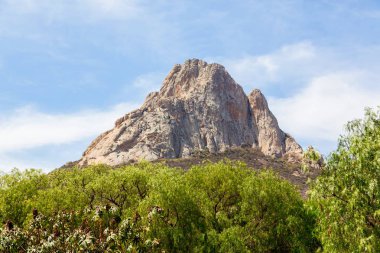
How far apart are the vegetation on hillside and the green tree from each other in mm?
55

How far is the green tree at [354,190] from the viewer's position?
22.3 meters

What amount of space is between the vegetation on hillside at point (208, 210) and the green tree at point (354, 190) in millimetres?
55

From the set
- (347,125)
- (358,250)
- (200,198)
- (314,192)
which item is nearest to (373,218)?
(358,250)

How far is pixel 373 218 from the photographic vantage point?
76.9 feet

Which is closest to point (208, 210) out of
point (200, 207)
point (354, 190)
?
point (200, 207)

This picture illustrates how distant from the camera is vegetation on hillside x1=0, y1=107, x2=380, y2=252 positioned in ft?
71.6

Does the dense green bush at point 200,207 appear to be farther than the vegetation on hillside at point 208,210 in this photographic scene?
Yes

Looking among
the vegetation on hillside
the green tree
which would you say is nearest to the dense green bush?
the vegetation on hillside

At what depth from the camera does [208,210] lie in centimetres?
3994

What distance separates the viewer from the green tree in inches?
878

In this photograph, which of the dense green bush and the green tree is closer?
the green tree

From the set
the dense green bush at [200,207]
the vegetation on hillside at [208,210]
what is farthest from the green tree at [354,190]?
the dense green bush at [200,207]

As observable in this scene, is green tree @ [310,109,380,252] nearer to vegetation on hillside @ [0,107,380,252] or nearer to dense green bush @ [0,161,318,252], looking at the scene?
vegetation on hillside @ [0,107,380,252]

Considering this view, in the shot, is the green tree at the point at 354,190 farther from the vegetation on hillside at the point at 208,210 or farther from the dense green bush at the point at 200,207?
the dense green bush at the point at 200,207
